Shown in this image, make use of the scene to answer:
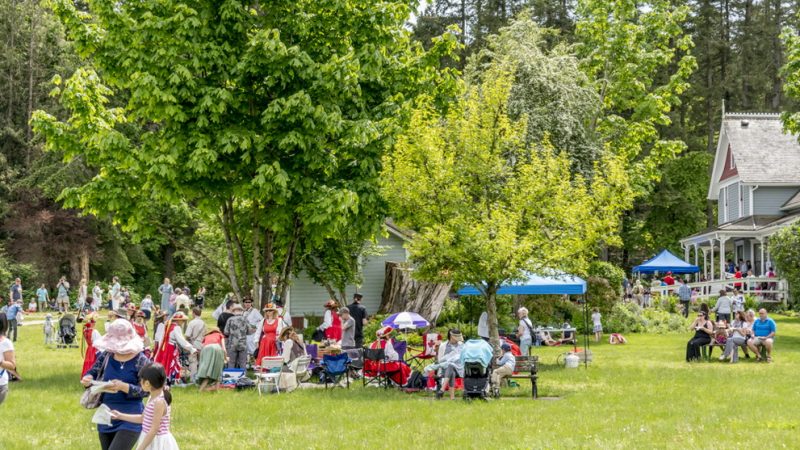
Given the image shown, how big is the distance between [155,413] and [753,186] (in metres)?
43.3

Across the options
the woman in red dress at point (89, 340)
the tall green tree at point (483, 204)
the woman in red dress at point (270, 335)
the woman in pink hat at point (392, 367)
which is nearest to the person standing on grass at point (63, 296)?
the woman in red dress at point (89, 340)

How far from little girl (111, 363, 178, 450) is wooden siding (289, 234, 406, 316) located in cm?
2852

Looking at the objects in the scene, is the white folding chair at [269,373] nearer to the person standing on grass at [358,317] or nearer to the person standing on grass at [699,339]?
the person standing on grass at [358,317]

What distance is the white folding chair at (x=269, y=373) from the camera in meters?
17.8

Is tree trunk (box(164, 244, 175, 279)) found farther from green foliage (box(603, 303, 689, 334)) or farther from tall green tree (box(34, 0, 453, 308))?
tall green tree (box(34, 0, 453, 308))

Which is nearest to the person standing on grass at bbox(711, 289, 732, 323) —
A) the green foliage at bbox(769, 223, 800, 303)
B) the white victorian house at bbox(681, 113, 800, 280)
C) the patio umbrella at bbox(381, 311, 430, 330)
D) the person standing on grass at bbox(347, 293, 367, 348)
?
the green foliage at bbox(769, 223, 800, 303)

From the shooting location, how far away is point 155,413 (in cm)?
779

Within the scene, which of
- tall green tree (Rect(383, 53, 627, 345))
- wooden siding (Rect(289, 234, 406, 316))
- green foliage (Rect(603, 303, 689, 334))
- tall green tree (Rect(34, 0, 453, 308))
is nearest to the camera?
tall green tree (Rect(383, 53, 627, 345))

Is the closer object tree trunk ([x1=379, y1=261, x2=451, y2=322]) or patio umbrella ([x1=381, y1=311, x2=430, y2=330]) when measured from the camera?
patio umbrella ([x1=381, y1=311, x2=430, y2=330])

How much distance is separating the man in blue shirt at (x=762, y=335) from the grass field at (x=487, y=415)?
71.5 inches

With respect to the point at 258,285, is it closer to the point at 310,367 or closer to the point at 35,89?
the point at 310,367

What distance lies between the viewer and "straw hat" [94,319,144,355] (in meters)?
8.30

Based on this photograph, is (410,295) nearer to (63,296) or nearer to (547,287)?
(547,287)

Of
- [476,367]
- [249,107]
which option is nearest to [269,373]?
[476,367]
